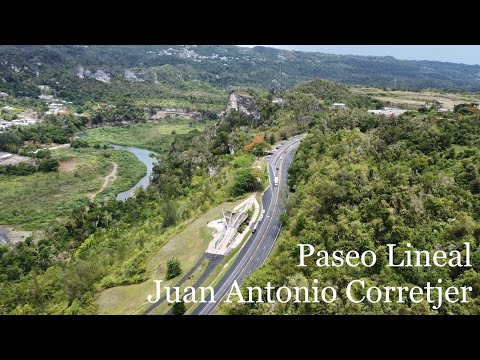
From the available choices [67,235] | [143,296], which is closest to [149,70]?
[67,235]

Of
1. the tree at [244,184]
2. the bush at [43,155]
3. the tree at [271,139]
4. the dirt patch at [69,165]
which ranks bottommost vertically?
the dirt patch at [69,165]

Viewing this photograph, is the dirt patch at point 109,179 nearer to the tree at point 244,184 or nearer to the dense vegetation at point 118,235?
the dense vegetation at point 118,235

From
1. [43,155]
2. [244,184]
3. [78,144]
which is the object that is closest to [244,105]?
[244,184]

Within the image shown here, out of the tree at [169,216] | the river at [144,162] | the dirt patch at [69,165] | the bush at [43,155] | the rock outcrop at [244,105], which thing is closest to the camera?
the tree at [169,216]

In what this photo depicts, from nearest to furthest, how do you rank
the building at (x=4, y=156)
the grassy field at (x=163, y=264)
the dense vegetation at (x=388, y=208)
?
the dense vegetation at (x=388, y=208) < the grassy field at (x=163, y=264) < the building at (x=4, y=156)

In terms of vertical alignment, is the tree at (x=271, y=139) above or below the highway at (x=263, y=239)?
above

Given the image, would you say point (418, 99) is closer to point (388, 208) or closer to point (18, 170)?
point (388, 208)

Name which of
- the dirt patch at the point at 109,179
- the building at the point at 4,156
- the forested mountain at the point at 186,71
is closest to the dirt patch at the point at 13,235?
the dirt patch at the point at 109,179
